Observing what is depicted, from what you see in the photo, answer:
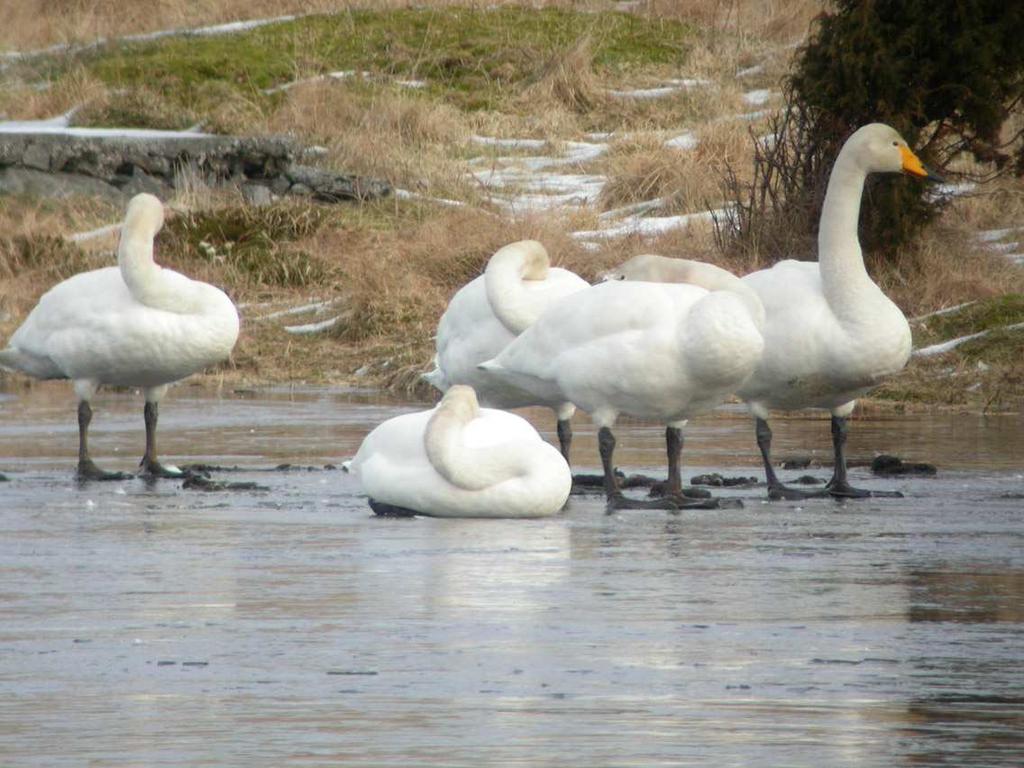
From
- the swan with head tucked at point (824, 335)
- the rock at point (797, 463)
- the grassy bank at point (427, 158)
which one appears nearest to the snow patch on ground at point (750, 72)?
the grassy bank at point (427, 158)

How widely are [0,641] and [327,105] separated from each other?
22.4 metres

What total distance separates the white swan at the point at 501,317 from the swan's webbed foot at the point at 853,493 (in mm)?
1467

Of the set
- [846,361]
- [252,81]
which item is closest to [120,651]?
[846,361]

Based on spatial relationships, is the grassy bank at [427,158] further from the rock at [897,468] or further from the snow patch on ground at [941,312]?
the rock at [897,468]

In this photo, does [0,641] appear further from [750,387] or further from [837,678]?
[750,387]

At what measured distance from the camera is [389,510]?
9422 millimetres

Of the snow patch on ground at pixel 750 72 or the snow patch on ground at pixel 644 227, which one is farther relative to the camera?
the snow patch on ground at pixel 750 72

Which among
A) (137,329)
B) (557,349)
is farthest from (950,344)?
(137,329)

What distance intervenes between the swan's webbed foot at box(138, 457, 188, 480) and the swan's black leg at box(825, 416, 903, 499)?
339cm

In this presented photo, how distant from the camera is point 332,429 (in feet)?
44.5

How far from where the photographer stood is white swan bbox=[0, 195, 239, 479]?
37.8ft

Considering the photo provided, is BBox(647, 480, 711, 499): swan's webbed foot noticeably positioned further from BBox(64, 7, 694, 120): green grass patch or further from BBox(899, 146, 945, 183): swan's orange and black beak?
BBox(64, 7, 694, 120): green grass patch

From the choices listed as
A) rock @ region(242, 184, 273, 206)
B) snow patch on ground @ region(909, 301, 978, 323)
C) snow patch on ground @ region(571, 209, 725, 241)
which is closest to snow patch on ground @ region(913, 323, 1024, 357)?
snow patch on ground @ region(909, 301, 978, 323)

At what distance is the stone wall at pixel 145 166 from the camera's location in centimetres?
2381
